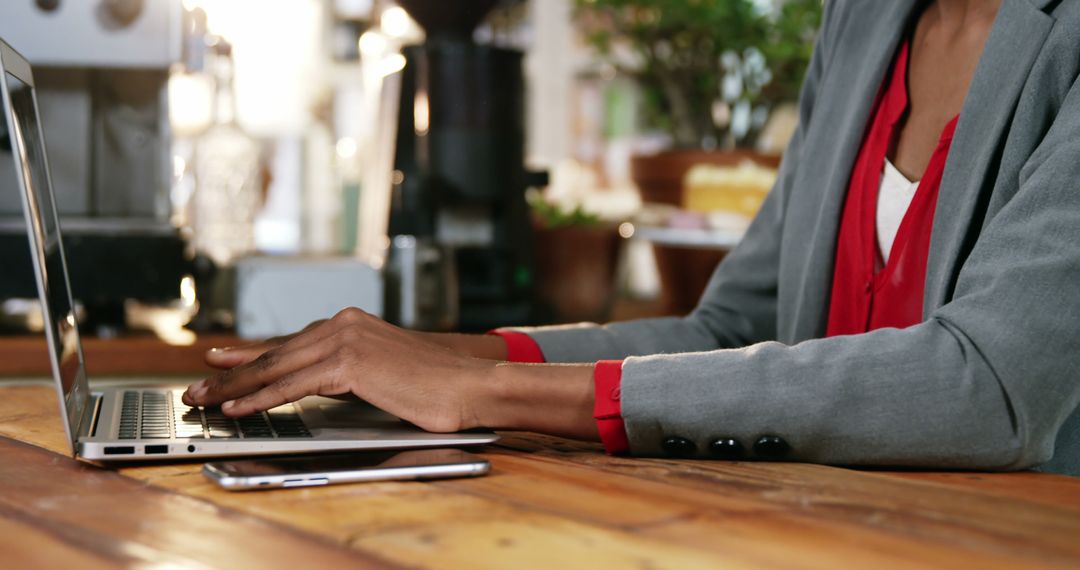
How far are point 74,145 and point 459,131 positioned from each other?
621 millimetres

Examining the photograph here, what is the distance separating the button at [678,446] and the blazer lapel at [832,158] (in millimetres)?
412

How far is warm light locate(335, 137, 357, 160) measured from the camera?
3316 millimetres

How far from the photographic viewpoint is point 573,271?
2.18 metres

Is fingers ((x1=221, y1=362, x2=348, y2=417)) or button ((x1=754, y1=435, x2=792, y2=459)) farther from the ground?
fingers ((x1=221, y1=362, x2=348, y2=417))

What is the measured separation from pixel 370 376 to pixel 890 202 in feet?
1.95

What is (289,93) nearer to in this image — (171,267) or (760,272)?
(171,267)

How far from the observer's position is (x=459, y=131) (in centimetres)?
204

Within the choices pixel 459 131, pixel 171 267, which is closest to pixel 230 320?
pixel 171 267

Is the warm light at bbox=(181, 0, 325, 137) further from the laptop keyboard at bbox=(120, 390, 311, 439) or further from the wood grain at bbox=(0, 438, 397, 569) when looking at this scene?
the wood grain at bbox=(0, 438, 397, 569)

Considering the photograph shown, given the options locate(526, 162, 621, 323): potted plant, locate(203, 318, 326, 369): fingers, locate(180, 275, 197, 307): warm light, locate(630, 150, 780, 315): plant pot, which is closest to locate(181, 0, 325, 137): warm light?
locate(630, 150, 780, 315): plant pot

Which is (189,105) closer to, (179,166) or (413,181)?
(179,166)

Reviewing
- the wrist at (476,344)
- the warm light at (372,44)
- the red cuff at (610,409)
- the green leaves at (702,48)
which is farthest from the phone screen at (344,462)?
the warm light at (372,44)

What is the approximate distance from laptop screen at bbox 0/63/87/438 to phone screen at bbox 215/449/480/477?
5.0 inches

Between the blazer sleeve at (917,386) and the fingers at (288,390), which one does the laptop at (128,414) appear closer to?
the fingers at (288,390)
